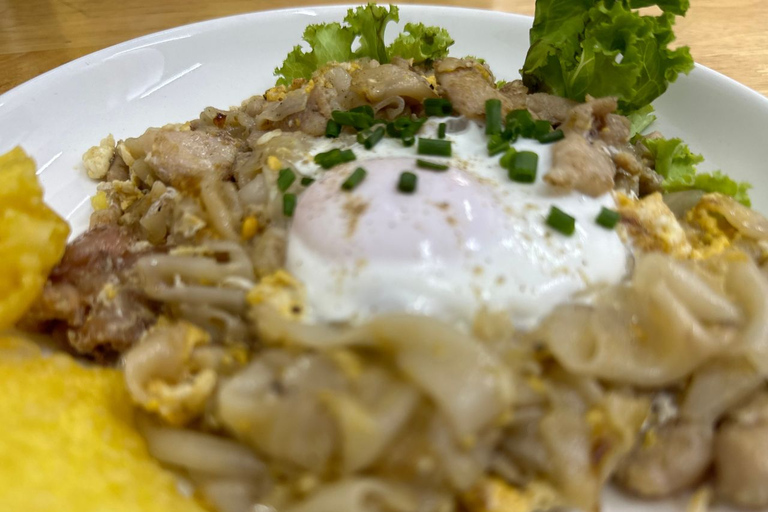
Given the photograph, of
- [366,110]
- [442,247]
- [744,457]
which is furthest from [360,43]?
[744,457]

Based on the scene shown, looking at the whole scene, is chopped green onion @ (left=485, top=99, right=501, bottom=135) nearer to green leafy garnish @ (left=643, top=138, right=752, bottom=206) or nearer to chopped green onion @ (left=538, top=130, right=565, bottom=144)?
chopped green onion @ (left=538, top=130, right=565, bottom=144)

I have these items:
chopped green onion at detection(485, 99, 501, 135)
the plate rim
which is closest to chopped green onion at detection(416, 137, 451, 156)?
chopped green onion at detection(485, 99, 501, 135)

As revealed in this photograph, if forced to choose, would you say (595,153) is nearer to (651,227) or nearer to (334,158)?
(651,227)

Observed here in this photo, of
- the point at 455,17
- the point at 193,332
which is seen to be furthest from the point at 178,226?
the point at 455,17

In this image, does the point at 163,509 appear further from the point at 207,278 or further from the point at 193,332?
the point at 207,278

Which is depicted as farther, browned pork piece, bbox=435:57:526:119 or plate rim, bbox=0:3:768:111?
plate rim, bbox=0:3:768:111

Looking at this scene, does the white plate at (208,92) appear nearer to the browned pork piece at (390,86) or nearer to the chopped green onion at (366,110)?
the browned pork piece at (390,86)
